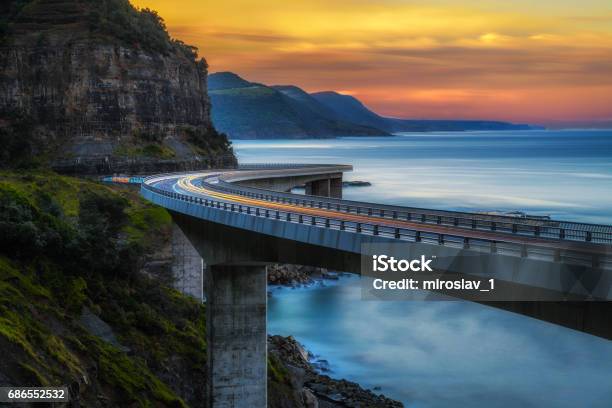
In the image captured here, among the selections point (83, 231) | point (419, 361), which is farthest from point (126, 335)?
point (419, 361)

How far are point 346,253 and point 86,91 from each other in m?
82.0

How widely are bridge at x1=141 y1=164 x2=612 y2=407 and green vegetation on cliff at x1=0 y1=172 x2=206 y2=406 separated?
10.7ft

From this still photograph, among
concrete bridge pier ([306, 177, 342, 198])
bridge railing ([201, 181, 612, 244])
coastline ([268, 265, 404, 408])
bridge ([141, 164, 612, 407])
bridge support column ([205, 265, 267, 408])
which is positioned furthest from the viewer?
concrete bridge pier ([306, 177, 342, 198])

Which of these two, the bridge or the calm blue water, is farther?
the calm blue water

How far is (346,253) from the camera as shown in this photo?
3166 cm

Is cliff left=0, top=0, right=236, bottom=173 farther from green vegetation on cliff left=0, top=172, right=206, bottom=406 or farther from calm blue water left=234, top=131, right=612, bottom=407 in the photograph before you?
green vegetation on cliff left=0, top=172, right=206, bottom=406

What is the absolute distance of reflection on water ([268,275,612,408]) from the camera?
5094 cm

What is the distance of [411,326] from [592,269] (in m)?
47.4

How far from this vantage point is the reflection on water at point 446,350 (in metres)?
50.9

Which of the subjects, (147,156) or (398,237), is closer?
(398,237)

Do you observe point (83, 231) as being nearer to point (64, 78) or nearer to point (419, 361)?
point (419, 361)

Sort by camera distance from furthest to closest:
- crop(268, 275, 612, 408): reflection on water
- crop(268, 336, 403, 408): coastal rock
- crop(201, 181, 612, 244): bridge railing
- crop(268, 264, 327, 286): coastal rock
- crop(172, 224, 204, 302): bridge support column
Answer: crop(268, 264, 327, 286): coastal rock → crop(172, 224, 204, 302): bridge support column → crop(268, 275, 612, 408): reflection on water → crop(268, 336, 403, 408): coastal rock → crop(201, 181, 612, 244): bridge railing

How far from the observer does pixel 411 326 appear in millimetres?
67625

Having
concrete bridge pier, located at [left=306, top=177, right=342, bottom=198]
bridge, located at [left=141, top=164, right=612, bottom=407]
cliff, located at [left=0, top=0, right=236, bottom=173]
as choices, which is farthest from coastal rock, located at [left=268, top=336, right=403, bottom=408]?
concrete bridge pier, located at [left=306, top=177, right=342, bottom=198]
